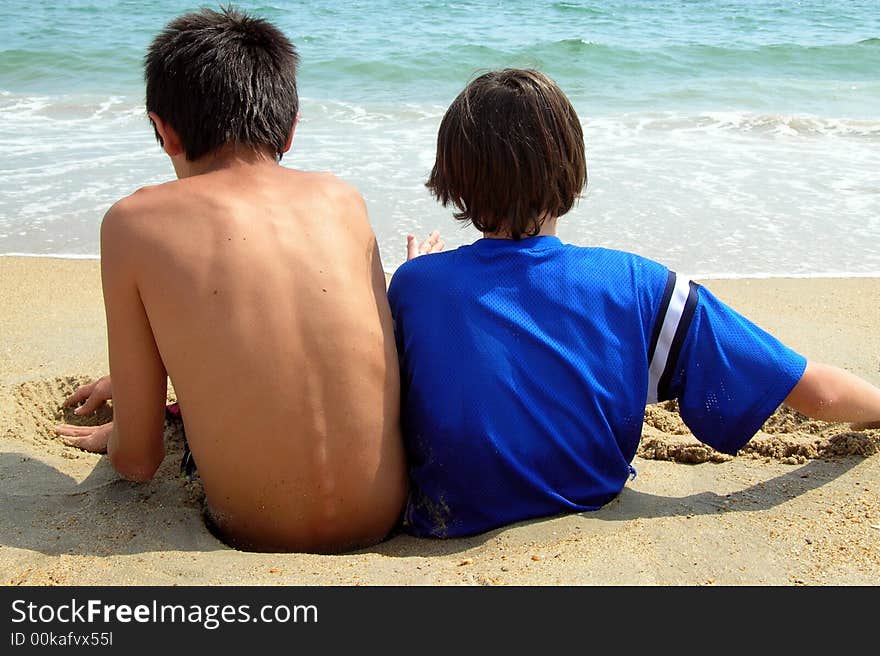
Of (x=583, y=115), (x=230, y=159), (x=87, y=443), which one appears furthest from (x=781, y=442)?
(x=583, y=115)

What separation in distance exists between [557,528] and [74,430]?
150 centimetres

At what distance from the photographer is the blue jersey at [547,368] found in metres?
2.09

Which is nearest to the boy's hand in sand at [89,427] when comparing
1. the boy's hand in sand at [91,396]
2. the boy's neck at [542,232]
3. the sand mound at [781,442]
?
the boy's hand in sand at [91,396]

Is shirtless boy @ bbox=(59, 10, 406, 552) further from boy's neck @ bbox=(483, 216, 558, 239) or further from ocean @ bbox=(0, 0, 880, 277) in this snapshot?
ocean @ bbox=(0, 0, 880, 277)

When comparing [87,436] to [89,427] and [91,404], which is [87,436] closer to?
[89,427]

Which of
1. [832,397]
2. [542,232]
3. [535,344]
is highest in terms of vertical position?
[542,232]

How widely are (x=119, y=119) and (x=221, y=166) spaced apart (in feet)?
22.1

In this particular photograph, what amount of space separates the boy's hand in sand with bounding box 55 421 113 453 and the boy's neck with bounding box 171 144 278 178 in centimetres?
90

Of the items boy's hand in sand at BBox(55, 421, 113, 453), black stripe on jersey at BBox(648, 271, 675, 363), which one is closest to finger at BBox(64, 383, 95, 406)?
boy's hand in sand at BBox(55, 421, 113, 453)

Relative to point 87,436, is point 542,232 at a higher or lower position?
higher

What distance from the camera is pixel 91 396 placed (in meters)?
2.99

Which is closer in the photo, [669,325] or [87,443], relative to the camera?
[669,325]

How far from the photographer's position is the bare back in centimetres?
197
